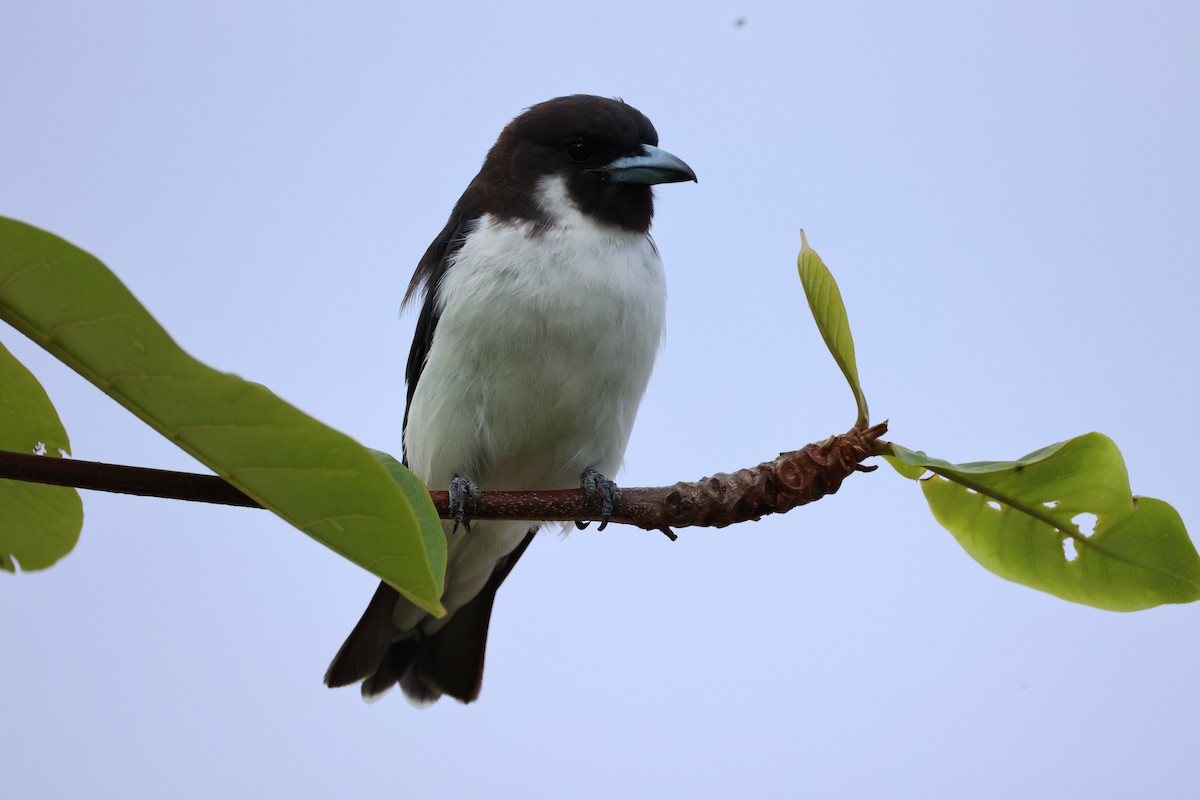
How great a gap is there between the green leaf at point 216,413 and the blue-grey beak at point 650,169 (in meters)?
2.91

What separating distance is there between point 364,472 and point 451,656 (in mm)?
3812

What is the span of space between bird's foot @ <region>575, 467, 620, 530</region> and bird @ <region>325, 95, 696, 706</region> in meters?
0.02

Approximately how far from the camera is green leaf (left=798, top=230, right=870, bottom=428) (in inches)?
78.5

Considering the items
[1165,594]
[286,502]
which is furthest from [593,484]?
[286,502]

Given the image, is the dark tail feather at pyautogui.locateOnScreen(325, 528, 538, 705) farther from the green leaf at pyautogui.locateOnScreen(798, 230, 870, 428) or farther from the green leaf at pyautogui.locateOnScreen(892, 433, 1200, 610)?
the green leaf at pyautogui.locateOnScreen(798, 230, 870, 428)

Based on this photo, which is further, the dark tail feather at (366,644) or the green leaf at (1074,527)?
the dark tail feather at (366,644)

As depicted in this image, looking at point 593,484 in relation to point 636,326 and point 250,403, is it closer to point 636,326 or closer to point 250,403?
point 636,326

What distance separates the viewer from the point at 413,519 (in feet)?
4.30

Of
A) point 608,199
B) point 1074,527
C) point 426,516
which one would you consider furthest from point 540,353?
point 426,516

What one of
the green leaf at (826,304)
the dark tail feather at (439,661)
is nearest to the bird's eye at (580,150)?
the dark tail feather at (439,661)

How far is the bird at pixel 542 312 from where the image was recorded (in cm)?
392

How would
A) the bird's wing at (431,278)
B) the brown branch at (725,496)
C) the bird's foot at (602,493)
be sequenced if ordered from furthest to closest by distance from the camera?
the bird's wing at (431,278) → the bird's foot at (602,493) → the brown branch at (725,496)

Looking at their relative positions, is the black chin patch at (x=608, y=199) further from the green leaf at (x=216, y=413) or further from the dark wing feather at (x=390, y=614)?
the green leaf at (x=216, y=413)

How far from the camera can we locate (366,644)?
4.82 metres
